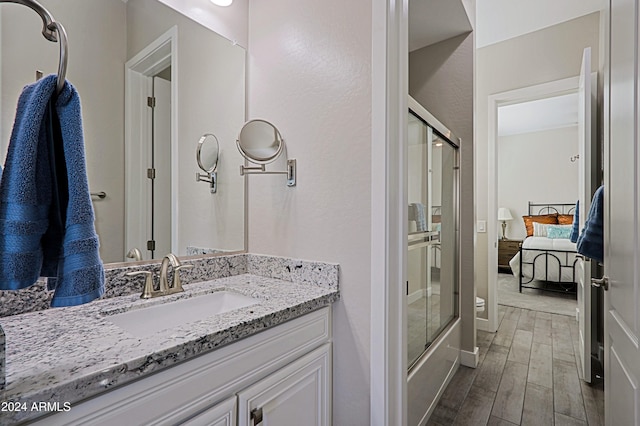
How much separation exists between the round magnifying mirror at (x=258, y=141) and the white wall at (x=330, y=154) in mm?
61

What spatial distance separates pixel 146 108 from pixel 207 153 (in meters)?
0.32

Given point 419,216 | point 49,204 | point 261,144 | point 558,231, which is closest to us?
point 49,204

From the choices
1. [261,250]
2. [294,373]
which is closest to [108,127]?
[261,250]

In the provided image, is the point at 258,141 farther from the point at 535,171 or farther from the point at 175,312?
the point at 535,171

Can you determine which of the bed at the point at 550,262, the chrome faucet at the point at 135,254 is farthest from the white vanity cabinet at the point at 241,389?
the bed at the point at 550,262

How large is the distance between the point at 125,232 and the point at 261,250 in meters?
0.60

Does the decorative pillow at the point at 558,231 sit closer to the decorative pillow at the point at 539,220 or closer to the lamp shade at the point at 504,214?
the decorative pillow at the point at 539,220

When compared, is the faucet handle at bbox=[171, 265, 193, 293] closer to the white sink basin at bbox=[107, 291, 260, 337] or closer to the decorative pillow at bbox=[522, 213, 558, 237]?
the white sink basin at bbox=[107, 291, 260, 337]

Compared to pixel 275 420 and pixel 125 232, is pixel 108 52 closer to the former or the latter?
pixel 125 232

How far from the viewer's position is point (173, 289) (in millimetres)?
1234

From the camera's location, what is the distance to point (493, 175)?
3.24 meters

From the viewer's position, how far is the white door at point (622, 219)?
0.93 metres

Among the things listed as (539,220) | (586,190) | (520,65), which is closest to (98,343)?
(586,190)

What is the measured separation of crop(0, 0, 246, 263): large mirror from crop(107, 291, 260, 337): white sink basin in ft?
0.84
